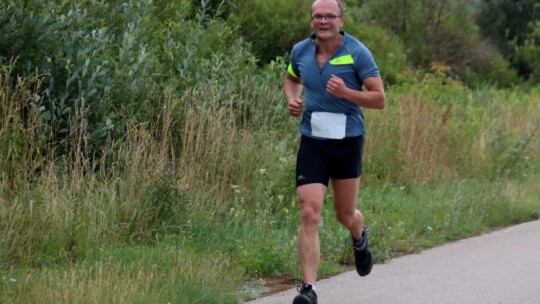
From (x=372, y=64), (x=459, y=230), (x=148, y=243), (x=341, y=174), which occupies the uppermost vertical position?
(x=372, y=64)

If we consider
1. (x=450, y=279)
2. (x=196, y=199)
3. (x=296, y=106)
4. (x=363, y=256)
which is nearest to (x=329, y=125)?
(x=296, y=106)

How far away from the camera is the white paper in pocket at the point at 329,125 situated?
7445 mm

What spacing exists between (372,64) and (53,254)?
2.53 metres

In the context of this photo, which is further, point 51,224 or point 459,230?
point 459,230

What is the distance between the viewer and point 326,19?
743 cm

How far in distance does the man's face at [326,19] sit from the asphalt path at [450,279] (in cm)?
186

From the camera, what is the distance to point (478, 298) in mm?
8008

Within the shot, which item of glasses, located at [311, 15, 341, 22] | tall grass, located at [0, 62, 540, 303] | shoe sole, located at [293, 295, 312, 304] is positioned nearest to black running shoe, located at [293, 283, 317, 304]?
shoe sole, located at [293, 295, 312, 304]

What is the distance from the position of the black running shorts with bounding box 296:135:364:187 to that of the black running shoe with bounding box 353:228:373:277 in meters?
0.75

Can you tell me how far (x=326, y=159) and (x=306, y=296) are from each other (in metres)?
0.96

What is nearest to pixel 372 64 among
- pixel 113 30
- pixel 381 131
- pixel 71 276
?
pixel 71 276

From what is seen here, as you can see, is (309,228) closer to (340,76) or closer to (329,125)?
(329,125)

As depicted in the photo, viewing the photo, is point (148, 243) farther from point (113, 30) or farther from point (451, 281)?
point (113, 30)

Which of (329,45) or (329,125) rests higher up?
(329,45)
